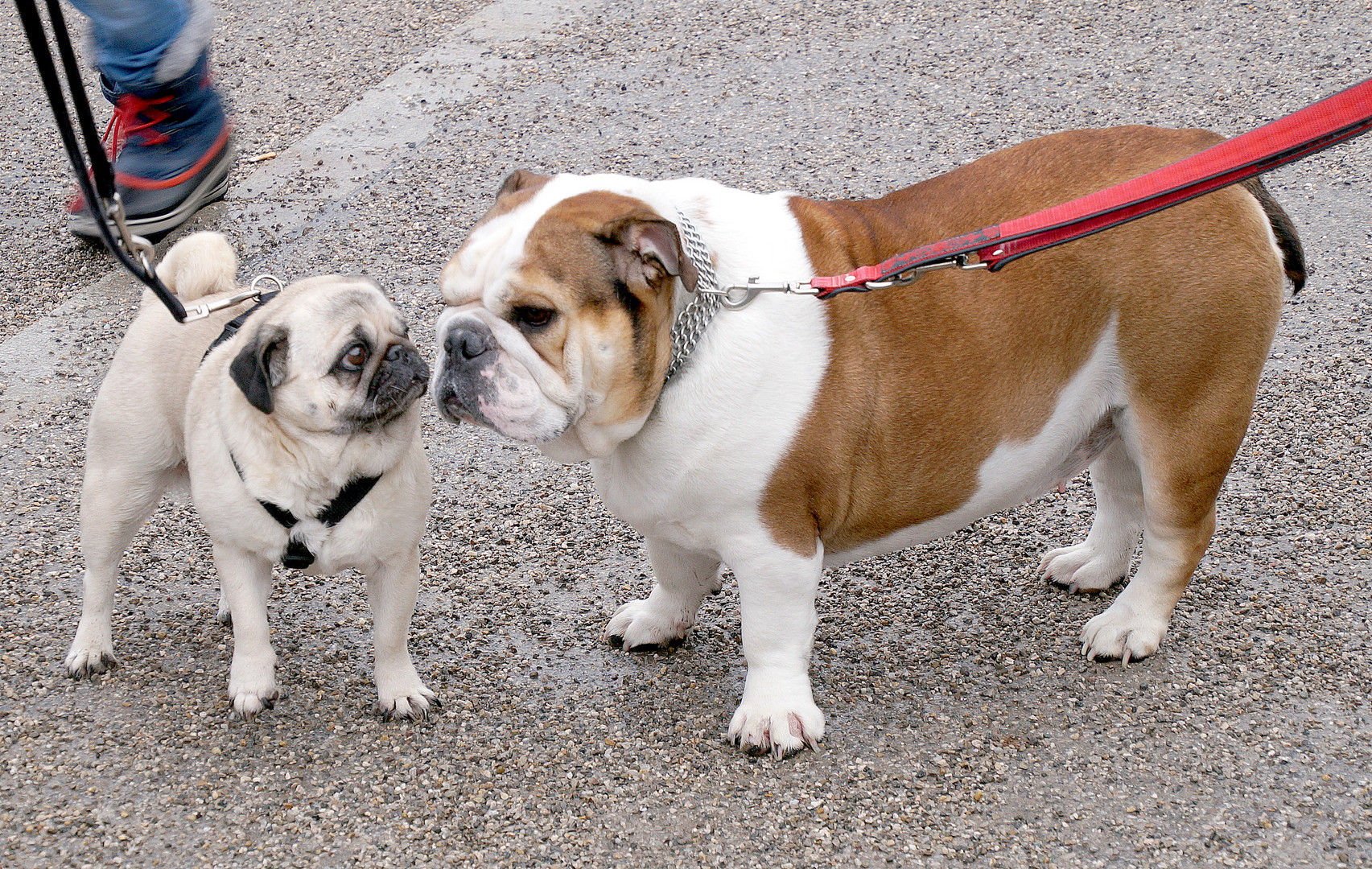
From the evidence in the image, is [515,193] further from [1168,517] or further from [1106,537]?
[1106,537]

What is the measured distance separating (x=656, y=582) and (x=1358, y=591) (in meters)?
2.06

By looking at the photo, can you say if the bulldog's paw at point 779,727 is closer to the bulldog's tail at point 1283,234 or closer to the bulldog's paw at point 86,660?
the bulldog's tail at point 1283,234

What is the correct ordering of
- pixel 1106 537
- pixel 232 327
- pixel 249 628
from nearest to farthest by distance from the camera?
pixel 249 628 → pixel 232 327 → pixel 1106 537

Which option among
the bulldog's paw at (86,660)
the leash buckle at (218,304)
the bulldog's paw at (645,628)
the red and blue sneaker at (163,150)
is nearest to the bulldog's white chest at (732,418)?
the bulldog's paw at (645,628)

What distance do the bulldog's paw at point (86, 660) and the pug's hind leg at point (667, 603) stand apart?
139cm

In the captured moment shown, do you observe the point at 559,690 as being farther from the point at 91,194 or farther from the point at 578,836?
the point at 91,194

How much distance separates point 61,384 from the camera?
4.80m

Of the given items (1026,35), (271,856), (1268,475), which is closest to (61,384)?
(271,856)

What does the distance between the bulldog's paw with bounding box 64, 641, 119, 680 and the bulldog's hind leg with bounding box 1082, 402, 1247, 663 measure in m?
2.72

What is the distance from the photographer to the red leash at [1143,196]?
2.31 metres

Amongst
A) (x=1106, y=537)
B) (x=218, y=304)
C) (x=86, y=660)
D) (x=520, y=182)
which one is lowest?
(x=86, y=660)

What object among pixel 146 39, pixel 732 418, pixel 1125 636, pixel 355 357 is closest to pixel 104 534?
pixel 355 357

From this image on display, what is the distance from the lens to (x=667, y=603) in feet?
11.3

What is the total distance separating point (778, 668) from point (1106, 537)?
Result: 3.97ft
